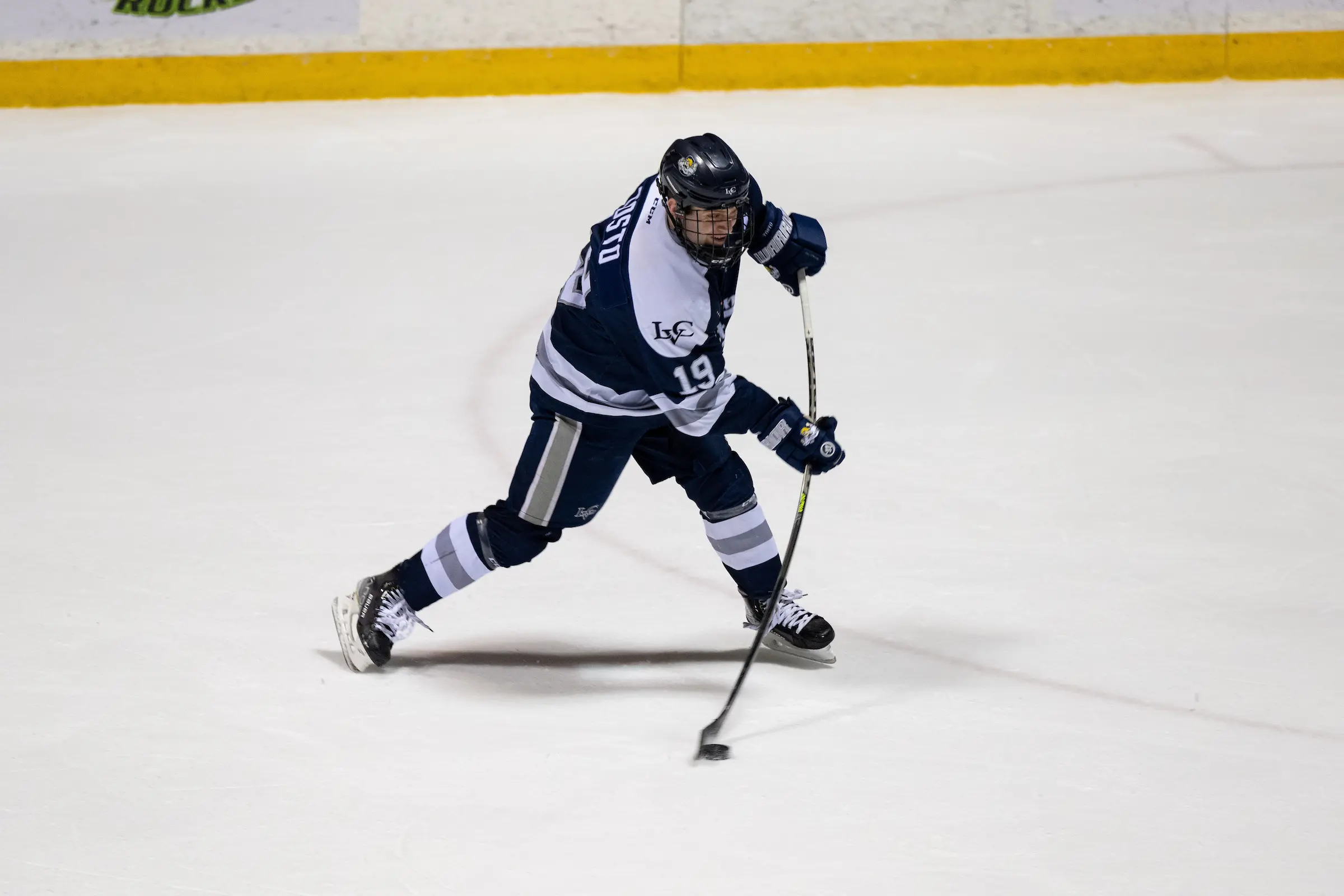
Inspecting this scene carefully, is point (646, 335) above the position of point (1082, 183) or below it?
above

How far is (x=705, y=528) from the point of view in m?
3.53

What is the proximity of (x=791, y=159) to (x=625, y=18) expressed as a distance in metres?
1.53

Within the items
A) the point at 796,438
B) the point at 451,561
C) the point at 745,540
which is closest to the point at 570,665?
the point at 451,561

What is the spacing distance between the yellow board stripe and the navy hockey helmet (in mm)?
5639

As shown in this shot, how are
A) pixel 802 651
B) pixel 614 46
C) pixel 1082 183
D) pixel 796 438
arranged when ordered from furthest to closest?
pixel 614 46, pixel 1082 183, pixel 802 651, pixel 796 438

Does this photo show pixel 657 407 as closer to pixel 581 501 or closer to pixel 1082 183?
pixel 581 501

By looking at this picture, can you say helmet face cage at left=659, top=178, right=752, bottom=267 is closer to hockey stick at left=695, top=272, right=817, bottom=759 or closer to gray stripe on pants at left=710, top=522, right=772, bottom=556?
hockey stick at left=695, top=272, right=817, bottom=759

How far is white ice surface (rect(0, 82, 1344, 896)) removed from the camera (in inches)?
112

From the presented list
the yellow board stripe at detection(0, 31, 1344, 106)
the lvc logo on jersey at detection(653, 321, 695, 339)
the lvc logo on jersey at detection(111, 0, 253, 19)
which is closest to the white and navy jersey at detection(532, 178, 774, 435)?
the lvc logo on jersey at detection(653, 321, 695, 339)

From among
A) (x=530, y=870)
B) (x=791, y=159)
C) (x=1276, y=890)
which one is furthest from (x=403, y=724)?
(x=791, y=159)

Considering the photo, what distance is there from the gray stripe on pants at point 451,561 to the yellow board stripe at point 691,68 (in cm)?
552

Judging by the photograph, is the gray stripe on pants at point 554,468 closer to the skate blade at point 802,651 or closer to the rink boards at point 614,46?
the skate blade at point 802,651

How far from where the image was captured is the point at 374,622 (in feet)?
11.3

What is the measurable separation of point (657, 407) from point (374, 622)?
79 cm
